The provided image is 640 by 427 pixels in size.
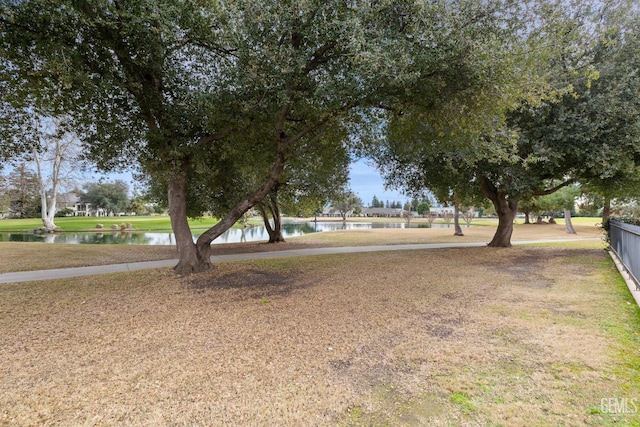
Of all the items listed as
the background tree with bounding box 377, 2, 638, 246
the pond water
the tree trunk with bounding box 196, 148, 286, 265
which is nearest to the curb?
the background tree with bounding box 377, 2, 638, 246

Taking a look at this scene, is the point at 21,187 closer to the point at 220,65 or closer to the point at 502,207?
the point at 220,65

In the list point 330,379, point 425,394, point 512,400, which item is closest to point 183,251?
point 330,379

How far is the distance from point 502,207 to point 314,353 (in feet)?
42.7

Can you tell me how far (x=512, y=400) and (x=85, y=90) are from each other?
814 centimetres

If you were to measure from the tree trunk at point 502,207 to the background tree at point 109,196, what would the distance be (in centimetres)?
7077

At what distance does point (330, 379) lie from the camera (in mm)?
3205

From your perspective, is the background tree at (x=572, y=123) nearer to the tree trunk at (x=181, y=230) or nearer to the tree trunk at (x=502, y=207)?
the tree trunk at (x=502, y=207)

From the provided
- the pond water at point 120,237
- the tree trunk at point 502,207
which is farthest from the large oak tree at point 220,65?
the pond water at point 120,237

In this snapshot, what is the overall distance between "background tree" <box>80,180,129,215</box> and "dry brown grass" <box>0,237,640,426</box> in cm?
6942

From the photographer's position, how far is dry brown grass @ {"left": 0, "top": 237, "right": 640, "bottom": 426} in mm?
Result: 2717

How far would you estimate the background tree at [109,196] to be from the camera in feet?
216

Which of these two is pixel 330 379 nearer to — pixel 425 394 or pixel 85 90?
pixel 425 394

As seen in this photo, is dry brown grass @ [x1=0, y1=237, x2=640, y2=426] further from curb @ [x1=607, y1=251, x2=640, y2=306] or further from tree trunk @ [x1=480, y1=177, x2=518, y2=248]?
tree trunk @ [x1=480, y1=177, x2=518, y2=248]

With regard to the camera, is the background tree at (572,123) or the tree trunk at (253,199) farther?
the background tree at (572,123)
